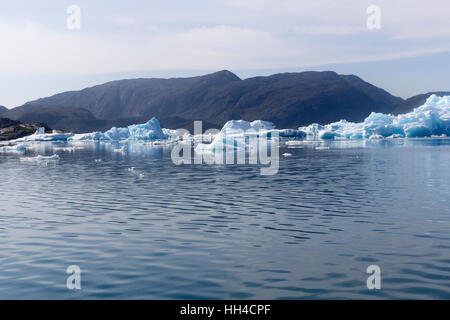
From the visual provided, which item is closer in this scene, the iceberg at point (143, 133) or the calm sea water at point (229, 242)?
the calm sea water at point (229, 242)

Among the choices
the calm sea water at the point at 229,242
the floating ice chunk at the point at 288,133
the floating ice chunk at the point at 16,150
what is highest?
the floating ice chunk at the point at 288,133

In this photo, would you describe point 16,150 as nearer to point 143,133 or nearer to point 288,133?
point 143,133

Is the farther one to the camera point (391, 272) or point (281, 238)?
point (281, 238)

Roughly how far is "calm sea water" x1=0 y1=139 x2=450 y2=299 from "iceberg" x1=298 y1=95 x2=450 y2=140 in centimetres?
9355

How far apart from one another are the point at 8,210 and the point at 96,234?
8.27 m

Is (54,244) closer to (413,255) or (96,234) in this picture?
(96,234)

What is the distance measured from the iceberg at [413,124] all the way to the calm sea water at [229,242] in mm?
93555

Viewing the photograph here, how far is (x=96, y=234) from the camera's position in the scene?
16766mm

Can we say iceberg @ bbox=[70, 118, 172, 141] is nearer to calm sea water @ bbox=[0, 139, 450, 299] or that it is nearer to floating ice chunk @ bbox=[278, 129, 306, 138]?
floating ice chunk @ bbox=[278, 129, 306, 138]

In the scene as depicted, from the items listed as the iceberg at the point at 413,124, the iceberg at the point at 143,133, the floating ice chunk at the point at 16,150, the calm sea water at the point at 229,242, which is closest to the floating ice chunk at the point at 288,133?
the iceberg at the point at 413,124

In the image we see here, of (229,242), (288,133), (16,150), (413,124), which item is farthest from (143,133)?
(229,242)

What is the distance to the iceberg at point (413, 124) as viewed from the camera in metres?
115

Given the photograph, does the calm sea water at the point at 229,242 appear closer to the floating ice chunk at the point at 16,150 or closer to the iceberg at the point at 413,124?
the floating ice chunk at the point at 16,150
